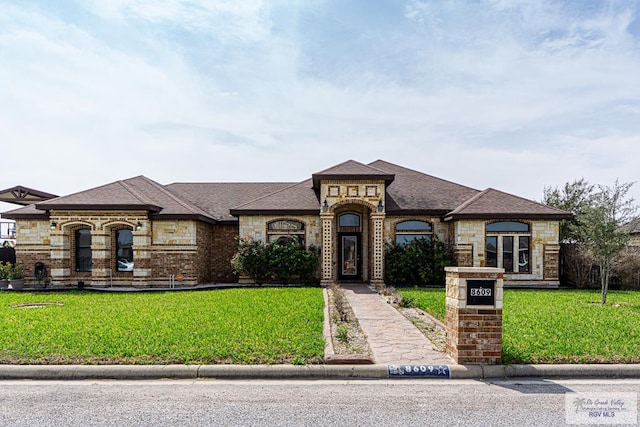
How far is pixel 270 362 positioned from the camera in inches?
272

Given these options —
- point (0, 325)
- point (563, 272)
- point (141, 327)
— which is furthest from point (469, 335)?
point (563, 272)

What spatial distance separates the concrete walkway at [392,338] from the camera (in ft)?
23.6

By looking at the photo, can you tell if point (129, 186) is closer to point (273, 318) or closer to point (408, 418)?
point (273, 318)

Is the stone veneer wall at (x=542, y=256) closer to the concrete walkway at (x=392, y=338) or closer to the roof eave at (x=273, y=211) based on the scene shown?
the roof eave at (x=273, y=211)

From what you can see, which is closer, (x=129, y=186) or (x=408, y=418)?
(x=408, y=418)

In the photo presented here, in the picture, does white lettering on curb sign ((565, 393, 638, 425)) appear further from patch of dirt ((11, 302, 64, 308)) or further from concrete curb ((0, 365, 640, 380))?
patch of dirt ((11, 302, 64, 308))

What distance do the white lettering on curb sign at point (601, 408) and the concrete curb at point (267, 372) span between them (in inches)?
29.8

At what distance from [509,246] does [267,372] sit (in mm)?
14512

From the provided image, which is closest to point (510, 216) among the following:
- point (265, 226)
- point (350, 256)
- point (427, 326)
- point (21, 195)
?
point (350, 256)

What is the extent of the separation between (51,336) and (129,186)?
1264cm

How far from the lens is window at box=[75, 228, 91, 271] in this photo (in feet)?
61.6

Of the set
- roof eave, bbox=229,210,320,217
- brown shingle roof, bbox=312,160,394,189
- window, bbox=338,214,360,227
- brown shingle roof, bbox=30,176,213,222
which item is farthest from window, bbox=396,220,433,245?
brown shingle roof, bbox=30,176,213,222

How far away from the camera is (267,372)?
21.9 ft

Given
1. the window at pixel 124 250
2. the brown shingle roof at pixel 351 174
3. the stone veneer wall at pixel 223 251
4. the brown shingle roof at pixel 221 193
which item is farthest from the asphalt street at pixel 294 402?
the brown shingle roof at pixel 221 193
